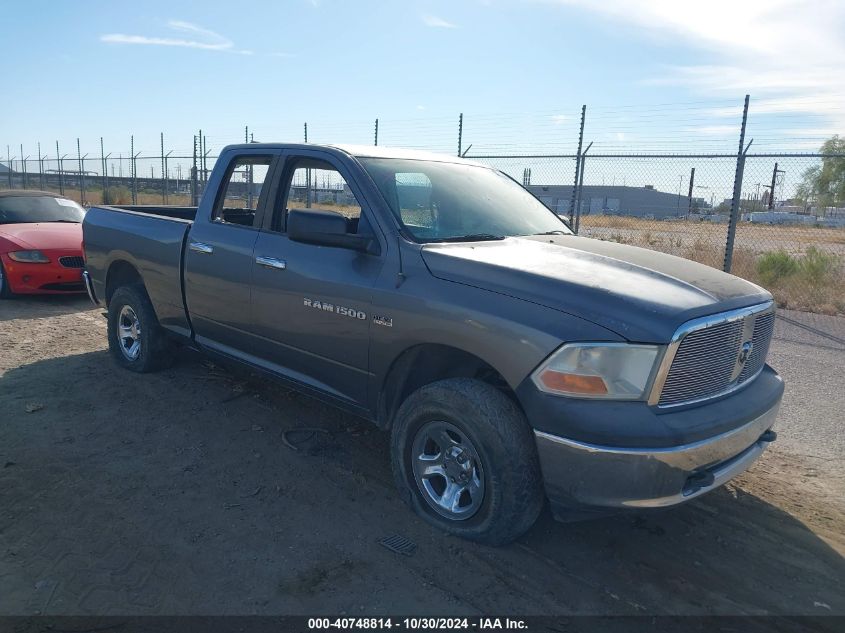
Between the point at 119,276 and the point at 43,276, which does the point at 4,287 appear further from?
the point at 119,276

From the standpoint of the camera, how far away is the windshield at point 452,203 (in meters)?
3.91

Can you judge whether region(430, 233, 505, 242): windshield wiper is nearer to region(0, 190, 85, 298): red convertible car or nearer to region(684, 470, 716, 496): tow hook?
region(684, 470, 716, 496): tow hook

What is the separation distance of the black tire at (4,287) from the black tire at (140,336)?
3582 mm

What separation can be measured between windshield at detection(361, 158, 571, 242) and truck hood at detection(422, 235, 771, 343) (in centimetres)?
25

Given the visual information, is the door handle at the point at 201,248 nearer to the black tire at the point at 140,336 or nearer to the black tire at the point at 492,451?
the black tire at the point at 140,336

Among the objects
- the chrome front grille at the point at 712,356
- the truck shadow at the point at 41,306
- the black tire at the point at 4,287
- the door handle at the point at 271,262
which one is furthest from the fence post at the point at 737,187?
the black tire at the point at 4,287

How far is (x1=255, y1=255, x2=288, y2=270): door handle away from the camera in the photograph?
416 cm

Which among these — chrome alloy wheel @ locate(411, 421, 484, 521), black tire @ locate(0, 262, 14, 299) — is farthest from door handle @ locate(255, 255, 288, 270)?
black tire @ locate(0, 262, 14, 299)

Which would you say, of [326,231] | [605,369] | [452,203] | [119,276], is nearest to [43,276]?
[119,276]

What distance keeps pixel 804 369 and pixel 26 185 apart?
126 feet

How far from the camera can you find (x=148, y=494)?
3.74 m

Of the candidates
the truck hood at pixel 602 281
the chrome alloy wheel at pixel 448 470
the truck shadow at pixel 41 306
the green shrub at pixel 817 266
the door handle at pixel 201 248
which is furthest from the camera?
the green shrub at pixel 817 266

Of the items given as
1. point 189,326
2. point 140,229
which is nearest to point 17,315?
point 140,229

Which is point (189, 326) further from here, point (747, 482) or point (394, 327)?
point (747, 482)
